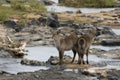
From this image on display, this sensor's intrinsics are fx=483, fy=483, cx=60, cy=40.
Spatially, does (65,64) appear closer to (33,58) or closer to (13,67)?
(13,67)

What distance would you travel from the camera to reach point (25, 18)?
43.9 metres

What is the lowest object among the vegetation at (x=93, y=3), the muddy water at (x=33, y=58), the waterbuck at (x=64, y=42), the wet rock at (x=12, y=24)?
the vegetation at (x=93, y=3)

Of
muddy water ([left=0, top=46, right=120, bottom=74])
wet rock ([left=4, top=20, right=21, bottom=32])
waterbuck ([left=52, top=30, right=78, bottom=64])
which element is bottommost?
wet rock ([left=4, top=20, right=21, bottom=32])

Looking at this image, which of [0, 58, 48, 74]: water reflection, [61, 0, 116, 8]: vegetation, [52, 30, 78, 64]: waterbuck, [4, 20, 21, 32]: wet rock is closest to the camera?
[0, 58, 48, 74]: water reflection

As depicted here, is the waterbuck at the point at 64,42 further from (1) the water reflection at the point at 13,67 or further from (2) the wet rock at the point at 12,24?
(2) the wet rock at the point at 12,24

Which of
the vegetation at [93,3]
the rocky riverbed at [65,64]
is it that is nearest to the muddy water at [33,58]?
the rocky riverbed at [65,64]

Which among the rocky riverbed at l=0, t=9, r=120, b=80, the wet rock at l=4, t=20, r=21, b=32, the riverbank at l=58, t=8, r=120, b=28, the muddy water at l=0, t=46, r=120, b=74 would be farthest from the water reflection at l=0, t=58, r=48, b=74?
the riverbank at l=58, t=8, r=120, b=28

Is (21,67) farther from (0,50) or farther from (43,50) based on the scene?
(43,50)

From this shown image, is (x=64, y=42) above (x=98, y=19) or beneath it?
above

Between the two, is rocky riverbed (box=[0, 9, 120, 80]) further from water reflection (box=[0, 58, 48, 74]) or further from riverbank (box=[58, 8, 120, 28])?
water reflection (box=[0, 58, 48, 74])

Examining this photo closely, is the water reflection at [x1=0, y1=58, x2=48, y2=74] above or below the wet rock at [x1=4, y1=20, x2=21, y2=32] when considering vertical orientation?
above

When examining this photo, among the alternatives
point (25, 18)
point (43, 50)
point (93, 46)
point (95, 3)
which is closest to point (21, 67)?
point (43, 50)

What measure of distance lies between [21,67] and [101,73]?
14.2 feet

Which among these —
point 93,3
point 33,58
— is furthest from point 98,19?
point 33,58
